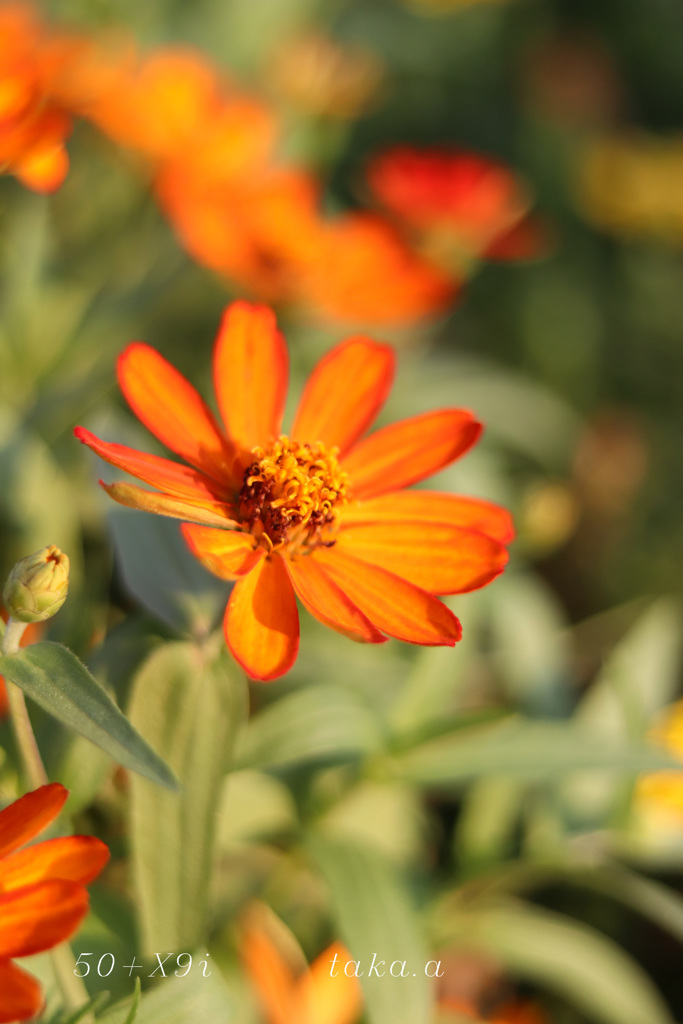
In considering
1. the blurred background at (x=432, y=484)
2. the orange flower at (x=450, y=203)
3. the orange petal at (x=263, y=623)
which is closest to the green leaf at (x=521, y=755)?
the blurred background at (x=432, y=484)

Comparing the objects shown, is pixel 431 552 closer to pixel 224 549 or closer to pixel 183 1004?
pixel 224 549

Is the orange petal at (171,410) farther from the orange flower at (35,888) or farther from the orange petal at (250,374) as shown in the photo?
the orange flower at (35,888)

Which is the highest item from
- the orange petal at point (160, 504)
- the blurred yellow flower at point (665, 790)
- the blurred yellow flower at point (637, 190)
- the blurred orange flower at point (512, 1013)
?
the blurred yellow flower at point (637, 190)

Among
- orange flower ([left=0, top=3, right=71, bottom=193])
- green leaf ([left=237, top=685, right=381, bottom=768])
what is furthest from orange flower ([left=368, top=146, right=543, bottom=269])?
green leaf ([left=237, top=685, right=381, bottom=768])

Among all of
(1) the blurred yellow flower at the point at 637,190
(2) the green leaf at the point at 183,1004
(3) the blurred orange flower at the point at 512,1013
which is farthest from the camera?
(1) the blurred yellow flower at the point at 637,190

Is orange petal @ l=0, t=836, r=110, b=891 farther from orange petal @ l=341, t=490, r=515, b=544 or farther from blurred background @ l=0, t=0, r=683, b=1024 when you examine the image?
orange petal @ l=341, t=490, r=515, b=544

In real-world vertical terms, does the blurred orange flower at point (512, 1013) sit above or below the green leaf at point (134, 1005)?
below
